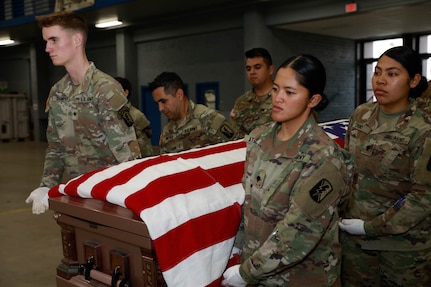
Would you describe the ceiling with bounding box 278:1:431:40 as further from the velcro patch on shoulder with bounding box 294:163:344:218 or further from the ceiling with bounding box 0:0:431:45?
the velcro patch on shoulder with bounding box 294:163:344:218

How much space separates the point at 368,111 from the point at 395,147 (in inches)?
10.0

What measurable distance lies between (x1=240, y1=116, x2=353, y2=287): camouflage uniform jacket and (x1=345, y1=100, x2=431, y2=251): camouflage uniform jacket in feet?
1.66

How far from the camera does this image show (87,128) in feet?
6.72

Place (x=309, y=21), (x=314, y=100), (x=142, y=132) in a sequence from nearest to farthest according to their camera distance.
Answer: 1. (x=314, y=100)
2. (x=142, y=132)
3. (x=309, y=21)

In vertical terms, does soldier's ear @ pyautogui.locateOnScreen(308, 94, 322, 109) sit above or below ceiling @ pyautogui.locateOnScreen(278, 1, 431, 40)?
below

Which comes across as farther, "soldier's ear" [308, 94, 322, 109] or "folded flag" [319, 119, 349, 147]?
"folded flag" [319, 119, 349, 147]

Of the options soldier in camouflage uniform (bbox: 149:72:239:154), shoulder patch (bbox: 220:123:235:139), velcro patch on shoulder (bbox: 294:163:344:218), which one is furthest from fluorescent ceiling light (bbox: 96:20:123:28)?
velcro patch on shoulder (bbox: 294:163:344:218)

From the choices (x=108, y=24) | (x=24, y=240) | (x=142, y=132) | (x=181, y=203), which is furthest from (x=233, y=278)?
(x=108, y=24)

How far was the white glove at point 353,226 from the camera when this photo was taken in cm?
178

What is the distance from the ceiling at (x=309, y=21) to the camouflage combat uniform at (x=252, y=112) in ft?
12.1

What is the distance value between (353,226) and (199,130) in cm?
129

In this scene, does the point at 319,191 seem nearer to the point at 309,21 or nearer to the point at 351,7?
the point at 351,7

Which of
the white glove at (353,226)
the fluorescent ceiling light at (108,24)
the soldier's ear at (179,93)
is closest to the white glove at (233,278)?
the white glove at (353,226)

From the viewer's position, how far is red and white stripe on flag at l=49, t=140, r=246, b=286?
1240mm
